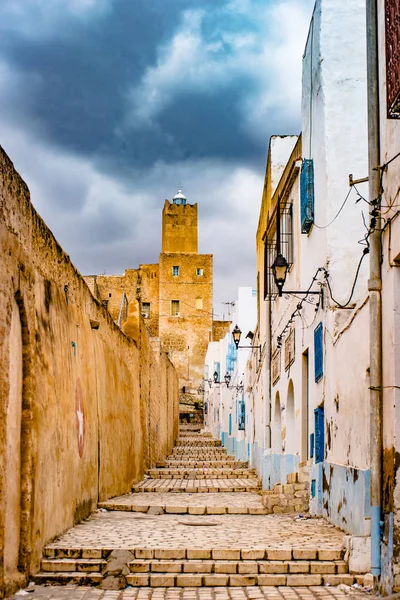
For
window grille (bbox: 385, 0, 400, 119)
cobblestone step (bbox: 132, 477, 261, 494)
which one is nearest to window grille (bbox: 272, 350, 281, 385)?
cobblestone step (bbox: 132, 477, 261, 494)

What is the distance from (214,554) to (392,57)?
4584 mm

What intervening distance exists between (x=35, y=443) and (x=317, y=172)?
5.70 meters

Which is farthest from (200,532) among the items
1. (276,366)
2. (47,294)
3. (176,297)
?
(176,297)

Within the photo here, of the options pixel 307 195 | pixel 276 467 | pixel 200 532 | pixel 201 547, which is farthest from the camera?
pixel 276 467

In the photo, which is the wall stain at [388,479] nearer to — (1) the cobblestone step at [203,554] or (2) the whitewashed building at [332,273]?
(2) the whitewashed building at [332,273]

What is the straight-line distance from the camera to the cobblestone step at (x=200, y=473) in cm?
2022

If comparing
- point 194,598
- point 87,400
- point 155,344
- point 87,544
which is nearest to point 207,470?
point 155,344

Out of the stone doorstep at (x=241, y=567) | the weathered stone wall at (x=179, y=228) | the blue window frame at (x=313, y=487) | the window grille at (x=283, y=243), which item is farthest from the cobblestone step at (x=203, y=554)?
the weathered stone wall at (x=179, y=228)

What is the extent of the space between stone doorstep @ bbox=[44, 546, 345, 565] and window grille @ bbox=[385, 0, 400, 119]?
12.9ft

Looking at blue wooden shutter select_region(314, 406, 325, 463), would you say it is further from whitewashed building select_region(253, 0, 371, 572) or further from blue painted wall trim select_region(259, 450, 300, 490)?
blue painted wall trim select_region(259, 450, 300, 490)

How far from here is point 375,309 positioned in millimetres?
6789

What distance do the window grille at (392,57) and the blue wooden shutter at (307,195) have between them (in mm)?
4819

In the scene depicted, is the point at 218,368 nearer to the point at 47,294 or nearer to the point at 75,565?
the point at 47,294

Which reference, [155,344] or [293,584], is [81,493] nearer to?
[293,584]
